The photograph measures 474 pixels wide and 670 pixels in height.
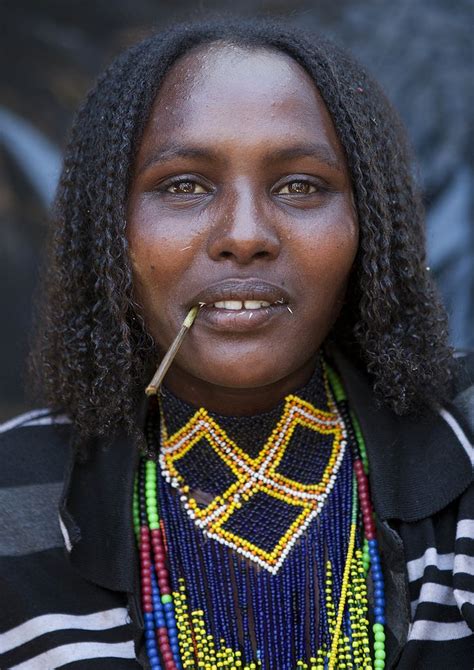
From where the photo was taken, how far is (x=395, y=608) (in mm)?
1732

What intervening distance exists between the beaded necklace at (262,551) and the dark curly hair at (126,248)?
15 cm

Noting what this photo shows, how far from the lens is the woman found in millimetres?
1691

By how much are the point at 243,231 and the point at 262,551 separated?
0.62 m

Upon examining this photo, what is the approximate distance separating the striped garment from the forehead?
54 cm

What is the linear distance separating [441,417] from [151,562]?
0.62 metres

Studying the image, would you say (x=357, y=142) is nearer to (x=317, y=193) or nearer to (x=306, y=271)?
(x=317, y=193)

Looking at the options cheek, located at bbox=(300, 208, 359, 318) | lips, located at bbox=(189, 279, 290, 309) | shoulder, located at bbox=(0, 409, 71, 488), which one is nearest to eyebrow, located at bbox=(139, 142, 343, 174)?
cheek, located at bbox=(300, 208, 359, 318)

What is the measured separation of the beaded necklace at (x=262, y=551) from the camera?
176 cm

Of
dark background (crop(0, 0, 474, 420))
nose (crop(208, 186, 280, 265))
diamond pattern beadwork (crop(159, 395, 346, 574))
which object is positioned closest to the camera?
nose (crop(208, 186, 280, 265))

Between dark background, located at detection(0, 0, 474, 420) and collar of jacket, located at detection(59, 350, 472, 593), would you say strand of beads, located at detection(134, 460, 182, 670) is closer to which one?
collar of jacket, located at detection(59, 350, 472, 593)

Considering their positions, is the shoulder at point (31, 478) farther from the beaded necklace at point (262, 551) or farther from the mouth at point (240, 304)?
the mouth at point (240, 304)

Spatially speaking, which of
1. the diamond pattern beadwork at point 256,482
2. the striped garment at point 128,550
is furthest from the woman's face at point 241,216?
the striped garment at point 128,550

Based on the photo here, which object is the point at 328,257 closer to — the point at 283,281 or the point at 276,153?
the point at 283,281

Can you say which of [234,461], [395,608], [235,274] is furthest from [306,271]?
[395,608]
